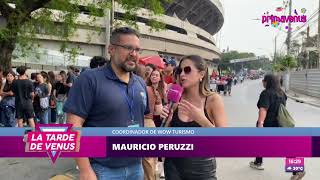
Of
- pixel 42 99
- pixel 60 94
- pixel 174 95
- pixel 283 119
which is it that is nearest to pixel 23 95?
pixel 42 99

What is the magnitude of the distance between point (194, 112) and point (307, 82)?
34.3 metres

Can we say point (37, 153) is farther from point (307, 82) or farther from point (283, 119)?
point (307, 82)

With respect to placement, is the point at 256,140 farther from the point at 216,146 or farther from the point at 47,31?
the point at 47,31

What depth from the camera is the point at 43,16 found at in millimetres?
16891

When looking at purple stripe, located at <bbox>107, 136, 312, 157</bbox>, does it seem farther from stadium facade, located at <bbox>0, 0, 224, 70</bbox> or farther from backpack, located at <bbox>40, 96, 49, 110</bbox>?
stadium facade, located at <bbox>0, 0, 224, 70</bbox>

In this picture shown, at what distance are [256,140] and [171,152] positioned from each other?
0.59 m

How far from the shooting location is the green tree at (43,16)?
14211mm

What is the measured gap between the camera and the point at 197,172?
118 inches

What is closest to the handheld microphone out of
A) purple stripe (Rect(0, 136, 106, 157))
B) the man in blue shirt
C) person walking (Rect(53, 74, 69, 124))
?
the man in blue shirt

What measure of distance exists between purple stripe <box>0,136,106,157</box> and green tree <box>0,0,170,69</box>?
11.9 metres

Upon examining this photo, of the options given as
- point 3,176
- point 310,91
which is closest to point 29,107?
point 3,176

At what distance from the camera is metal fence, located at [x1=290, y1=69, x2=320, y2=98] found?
30541 mm

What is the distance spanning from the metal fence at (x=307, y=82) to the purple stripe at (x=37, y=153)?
29.3 m

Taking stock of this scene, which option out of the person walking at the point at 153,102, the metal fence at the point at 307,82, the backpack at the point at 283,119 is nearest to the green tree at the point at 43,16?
the person walking at the point at 153,102
